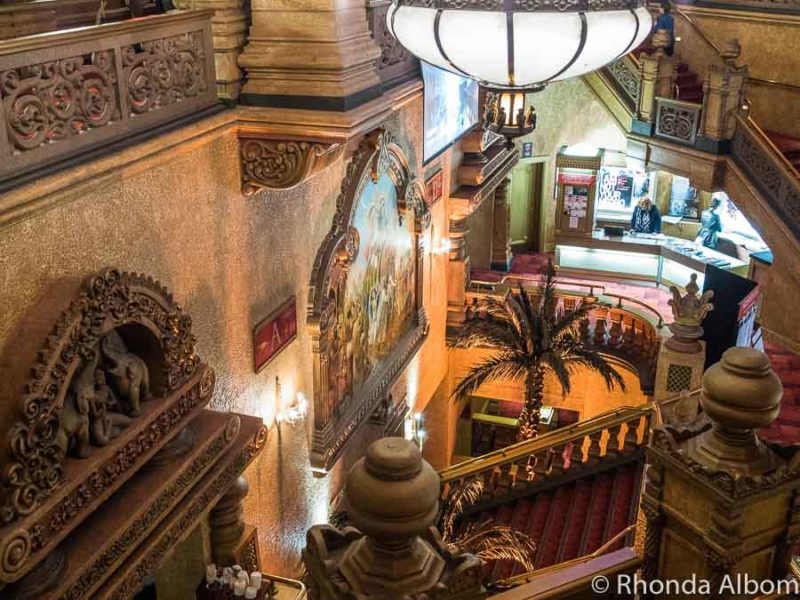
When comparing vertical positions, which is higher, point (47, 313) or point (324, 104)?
point (324, 104)

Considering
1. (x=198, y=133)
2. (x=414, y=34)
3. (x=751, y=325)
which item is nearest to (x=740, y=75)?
(x=751, y=325)

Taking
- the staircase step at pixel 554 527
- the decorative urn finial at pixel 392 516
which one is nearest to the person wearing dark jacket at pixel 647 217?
the staircase step at pixel 554 527

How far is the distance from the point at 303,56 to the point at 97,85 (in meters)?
1.79

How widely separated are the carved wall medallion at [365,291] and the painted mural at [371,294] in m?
0.01

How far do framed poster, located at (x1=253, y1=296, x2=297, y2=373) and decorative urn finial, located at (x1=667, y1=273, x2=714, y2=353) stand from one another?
486 cm

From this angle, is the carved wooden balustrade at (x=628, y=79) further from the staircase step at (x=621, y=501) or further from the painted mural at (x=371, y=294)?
the staircase step at (x=621, y=501)

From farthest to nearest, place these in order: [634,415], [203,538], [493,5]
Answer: [634,415], [203,538], [493,5]

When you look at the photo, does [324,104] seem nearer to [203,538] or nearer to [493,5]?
[493,5]

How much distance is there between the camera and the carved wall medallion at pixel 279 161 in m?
6.41

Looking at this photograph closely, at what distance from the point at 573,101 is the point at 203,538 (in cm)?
1351

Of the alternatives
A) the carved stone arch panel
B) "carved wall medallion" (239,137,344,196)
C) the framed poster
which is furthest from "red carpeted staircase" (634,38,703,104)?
the carved stone arch panel

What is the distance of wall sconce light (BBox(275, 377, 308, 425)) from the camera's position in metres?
7.72

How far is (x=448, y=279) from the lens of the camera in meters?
13.8

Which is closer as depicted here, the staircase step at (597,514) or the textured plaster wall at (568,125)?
the staircase step at (597,514)
